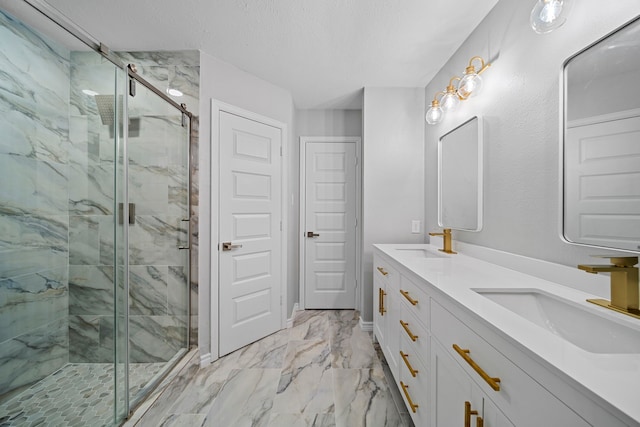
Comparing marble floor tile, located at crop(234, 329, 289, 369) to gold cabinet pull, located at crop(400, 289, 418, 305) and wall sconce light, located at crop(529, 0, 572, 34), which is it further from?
wall sconce light, located at crop(529, 0, 572, 34)

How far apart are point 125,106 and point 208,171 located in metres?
0.69

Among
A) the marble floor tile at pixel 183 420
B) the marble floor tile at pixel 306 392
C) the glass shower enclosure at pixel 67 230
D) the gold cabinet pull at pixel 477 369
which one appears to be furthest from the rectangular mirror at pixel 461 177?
the glass shower enclosure at pixel 67 230

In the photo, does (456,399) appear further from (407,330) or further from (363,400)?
(363,400)

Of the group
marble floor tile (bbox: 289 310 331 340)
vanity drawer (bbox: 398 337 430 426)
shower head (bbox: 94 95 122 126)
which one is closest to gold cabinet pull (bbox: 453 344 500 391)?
vanity drawer (bbox: 398 337 430 426)

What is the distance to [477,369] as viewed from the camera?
766 mm

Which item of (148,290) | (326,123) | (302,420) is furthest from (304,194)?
(302,420)

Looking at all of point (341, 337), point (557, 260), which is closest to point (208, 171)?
point (341, 337)

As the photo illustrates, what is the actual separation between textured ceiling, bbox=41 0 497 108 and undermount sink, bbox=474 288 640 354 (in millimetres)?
1633

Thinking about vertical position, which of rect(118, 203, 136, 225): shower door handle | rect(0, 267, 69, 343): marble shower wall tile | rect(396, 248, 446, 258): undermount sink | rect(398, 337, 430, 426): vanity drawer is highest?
rect(118, 203, 136, 225): shower door handle

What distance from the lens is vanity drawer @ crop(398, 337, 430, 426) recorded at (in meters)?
1.18

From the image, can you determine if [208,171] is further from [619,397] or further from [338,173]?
[619,397]

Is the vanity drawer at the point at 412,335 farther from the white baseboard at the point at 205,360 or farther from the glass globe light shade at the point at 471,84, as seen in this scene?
the white baseboard at the point at 205,360

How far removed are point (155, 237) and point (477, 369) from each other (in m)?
2.05

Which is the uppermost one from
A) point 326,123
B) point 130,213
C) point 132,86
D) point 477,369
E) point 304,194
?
point 326,123
